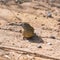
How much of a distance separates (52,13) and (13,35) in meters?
2.58

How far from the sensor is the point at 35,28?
24.6 feet

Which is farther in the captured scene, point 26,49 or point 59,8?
point 59,8

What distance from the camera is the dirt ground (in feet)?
18.6

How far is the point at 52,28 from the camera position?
745 centimetres

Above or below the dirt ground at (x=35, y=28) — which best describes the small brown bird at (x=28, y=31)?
above

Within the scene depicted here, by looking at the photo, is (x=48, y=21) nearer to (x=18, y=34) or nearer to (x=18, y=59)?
(x=18, y=34)

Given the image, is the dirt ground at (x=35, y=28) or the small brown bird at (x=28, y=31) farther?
the small brown bird at (x=28, y=31)

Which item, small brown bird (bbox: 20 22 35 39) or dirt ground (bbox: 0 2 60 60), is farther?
small brown bird (bbox: 20 22 35 39)

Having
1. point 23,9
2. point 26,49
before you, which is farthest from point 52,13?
point 26,49

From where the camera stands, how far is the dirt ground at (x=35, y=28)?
18.6 ft

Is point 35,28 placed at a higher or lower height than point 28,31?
lower

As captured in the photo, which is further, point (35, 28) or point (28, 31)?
point (35, 28)

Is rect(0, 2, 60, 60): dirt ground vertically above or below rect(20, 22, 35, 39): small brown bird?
below

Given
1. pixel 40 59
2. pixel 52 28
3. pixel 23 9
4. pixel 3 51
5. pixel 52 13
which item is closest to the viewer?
pixel 40 59
